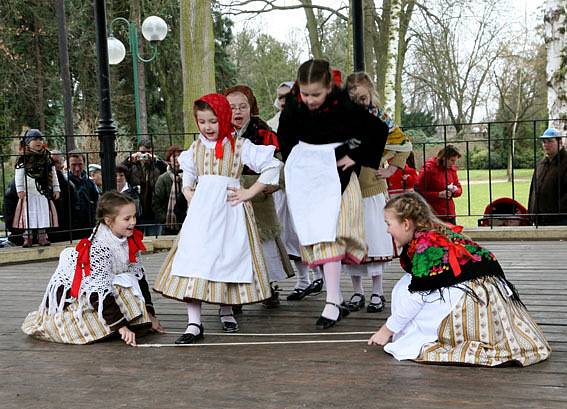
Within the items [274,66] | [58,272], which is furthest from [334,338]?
[274,66]

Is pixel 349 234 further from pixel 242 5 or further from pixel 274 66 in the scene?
pixel 274 66

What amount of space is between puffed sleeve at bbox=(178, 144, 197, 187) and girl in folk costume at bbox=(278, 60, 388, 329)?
1.72 ft

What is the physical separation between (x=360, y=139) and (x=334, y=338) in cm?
113

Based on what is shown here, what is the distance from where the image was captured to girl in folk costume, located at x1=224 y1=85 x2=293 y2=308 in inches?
182

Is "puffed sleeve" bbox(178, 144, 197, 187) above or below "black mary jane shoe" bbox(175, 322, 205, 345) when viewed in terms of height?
above

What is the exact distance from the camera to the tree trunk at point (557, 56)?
32.3 feet

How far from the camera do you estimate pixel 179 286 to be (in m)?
3.97

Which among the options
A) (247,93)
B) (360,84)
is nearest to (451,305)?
(360,84)

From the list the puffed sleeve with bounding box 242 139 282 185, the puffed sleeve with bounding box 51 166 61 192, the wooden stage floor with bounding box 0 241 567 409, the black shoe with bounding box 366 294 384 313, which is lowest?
the wooden stage floor with bounding box 0 241 567 409

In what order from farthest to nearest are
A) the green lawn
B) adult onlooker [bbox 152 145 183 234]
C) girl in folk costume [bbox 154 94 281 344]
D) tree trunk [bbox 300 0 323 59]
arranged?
tree trunk [bbox 300 0 323 59] → the green lawn → adult onlooker [bbox 152 145 183 234] → girl in folk costume [bbox 154 94 281 344]

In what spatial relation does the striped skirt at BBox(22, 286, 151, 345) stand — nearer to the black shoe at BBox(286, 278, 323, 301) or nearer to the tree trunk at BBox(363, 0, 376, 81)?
the black shoe at BBox(286, 278, 323, 301)

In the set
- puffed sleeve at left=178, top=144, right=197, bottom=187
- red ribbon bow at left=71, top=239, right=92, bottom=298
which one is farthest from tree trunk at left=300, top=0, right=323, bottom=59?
red ribbon bow at left=71, top=239, right=92, bottom=298

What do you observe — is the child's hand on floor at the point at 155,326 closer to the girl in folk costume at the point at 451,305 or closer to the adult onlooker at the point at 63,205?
the girl in folk costume at the point at 451,305

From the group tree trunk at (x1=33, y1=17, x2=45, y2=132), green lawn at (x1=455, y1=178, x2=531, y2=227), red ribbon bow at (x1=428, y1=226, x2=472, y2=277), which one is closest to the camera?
red ribbon bow at (x1=428, y1=226, x2=472, y2=277)
